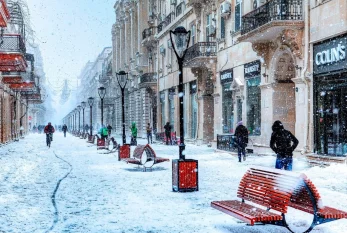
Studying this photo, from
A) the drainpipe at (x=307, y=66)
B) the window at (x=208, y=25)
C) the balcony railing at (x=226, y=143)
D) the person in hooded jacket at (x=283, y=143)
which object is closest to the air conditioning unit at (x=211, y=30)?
the window at (x=208, y=25)

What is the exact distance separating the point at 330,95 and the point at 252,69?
6823 millimetres

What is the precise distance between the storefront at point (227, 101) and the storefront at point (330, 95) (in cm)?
877

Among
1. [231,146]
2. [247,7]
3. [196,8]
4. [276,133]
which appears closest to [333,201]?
[276,133]

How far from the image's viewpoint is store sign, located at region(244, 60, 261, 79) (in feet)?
77.0

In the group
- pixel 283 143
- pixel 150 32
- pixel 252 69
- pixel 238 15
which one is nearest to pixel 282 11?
pixel 252 69

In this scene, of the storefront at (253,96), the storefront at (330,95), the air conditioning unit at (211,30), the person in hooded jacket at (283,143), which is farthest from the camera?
the air conditioning unit at (211,30)

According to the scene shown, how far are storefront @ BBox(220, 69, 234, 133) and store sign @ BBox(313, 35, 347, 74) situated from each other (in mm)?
8700

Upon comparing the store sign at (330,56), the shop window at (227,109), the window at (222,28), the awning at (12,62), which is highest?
the window at (222,28)

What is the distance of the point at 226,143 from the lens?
78.1ft

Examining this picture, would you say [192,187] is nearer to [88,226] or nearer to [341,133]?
[88,226]

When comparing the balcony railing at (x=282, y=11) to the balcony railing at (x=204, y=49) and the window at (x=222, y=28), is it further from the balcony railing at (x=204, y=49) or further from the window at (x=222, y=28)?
the balcony railing at (x=204, y=49)

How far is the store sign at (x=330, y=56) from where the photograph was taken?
16.5 metres

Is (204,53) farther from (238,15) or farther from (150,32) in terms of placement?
(150,32)

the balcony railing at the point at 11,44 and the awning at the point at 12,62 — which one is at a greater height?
the balcony railing at the point at 11,44
